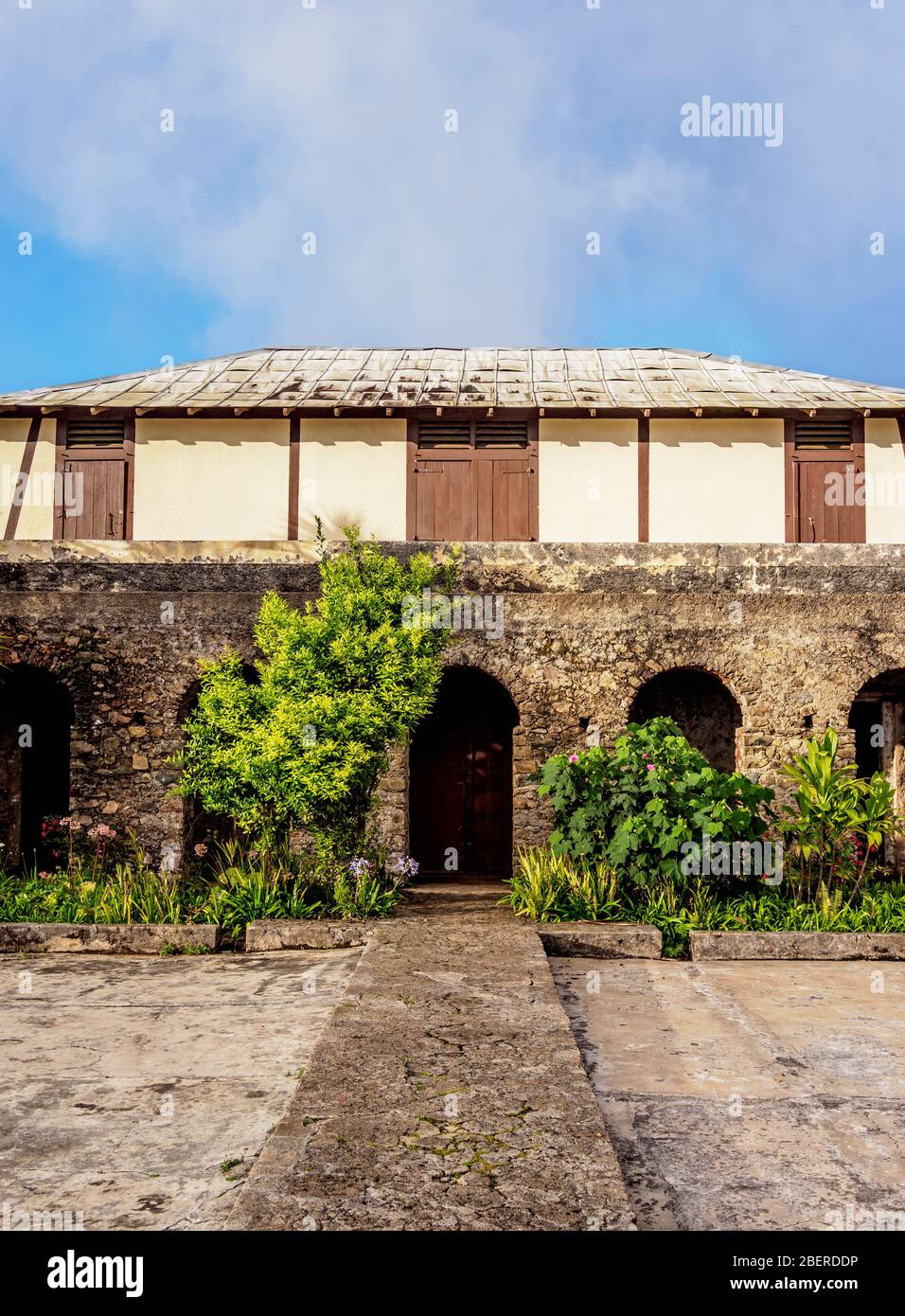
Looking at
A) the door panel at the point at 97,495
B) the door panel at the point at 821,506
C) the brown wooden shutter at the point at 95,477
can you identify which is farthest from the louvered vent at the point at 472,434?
the door panel at the point at 97,495

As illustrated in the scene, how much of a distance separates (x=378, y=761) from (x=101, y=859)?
8.71 feet

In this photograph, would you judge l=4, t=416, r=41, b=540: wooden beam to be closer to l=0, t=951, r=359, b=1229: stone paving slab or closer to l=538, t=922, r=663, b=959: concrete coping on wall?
l=0, t=951, r=359, b=1229: stone paving slab

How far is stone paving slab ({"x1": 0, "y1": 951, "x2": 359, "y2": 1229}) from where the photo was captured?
10.5 ft

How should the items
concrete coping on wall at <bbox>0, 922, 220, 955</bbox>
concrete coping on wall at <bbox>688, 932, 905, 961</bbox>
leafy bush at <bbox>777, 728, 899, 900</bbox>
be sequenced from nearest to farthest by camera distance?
concrete coping on wall at <bbox>688, 932, 905, 961</bbox> < concrete coping on wall at <bbox>0, 922, 220, 955</bbox> < leafy bush at <bbox>777, 728, 899, 900</bbox>

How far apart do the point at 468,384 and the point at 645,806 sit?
29.2 ft

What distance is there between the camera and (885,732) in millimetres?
10594

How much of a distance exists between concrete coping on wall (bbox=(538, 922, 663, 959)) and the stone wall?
1.74m

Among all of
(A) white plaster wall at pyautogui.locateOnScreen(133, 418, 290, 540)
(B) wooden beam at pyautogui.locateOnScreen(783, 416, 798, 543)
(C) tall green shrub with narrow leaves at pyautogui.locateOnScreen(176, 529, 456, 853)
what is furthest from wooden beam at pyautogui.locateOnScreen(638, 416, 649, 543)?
(C) tall green shrub with narrow leaves at pyautogui.locateOnScreen(176, 529, 456, 853)

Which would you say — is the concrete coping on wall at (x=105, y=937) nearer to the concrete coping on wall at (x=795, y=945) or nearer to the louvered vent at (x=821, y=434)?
the concrete coping on wall at (x=795, y=945)

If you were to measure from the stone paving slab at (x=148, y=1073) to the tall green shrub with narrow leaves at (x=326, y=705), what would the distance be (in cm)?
109

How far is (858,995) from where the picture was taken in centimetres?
586

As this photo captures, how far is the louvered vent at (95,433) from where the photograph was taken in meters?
14.3

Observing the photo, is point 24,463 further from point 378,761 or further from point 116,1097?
point 116,1097

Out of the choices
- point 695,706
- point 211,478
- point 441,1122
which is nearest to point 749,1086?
point 441,1122
